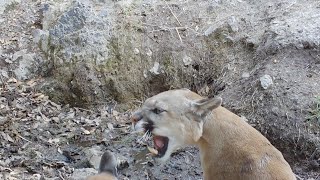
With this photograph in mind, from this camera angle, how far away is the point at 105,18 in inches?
396

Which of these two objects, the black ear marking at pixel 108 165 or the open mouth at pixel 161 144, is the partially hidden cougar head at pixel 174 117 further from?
the black ear marking at pixel 108 165

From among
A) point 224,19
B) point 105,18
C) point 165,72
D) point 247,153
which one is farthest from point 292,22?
point 247,153

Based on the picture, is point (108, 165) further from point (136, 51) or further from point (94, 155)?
point (136, 51)

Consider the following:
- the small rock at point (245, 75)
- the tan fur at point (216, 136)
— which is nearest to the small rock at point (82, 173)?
the tan fur at point (216, 136)

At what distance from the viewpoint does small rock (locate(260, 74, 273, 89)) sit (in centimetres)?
884

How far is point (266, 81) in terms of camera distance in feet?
29.1

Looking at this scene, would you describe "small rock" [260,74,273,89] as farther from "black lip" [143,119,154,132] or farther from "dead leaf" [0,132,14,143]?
"dead leaf" [0,132,14,143]

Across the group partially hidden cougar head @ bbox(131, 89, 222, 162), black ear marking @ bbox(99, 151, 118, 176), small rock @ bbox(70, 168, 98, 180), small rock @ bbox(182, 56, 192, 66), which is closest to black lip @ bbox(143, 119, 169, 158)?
partially hidden cougar head @ bbox(131, 89, 222, 162)

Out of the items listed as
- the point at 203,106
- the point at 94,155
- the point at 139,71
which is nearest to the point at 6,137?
the point at 94,155

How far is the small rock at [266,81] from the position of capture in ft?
29.0

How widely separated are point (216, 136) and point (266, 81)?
8.75 ft

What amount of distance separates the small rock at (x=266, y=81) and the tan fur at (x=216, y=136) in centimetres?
240

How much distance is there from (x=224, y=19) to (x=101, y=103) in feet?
7.59

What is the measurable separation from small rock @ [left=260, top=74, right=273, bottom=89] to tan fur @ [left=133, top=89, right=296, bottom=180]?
240 cm
